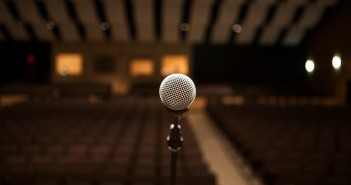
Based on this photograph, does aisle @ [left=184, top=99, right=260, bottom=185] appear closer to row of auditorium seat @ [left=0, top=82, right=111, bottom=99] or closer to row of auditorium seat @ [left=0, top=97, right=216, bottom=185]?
row of auditorium seat @ [left=0, top=97, right=216, bottom=185]

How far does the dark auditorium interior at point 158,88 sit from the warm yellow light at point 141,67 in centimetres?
5

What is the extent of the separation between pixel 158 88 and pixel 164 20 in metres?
3.15

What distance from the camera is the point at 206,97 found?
17.9 meters

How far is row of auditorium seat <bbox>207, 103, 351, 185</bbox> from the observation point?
644cm

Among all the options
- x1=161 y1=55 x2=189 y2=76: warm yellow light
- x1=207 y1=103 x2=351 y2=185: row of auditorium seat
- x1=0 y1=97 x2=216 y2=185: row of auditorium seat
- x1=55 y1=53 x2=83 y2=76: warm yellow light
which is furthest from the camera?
x1=161 y1=55 x2=189 y2=76: warm yellow light

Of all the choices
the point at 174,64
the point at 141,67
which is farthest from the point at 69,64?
the point at 174,64

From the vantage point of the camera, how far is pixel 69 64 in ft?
66.9

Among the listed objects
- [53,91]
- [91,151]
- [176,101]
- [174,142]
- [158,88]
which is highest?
[53,91]

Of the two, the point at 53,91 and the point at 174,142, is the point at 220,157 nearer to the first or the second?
the point at 174,142

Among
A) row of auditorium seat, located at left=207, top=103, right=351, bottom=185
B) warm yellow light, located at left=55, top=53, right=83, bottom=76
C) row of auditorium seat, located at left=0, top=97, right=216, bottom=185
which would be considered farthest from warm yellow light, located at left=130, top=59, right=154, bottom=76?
row of auditorium seat, located at left=0, top=97, right=216, bottom=185

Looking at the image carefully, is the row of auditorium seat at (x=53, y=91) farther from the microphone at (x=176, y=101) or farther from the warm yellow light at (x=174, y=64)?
the microphone at (x=176, y=101)

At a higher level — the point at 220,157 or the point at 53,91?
the point at 53,91

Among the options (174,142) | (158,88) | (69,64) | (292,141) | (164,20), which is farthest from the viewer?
(69,64)

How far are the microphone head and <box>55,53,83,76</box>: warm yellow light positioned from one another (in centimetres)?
1832
